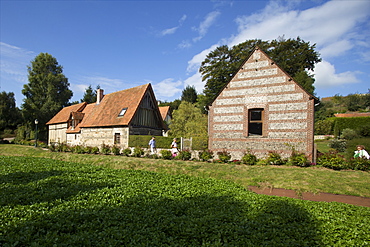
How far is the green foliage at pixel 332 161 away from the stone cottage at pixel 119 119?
1585 cm

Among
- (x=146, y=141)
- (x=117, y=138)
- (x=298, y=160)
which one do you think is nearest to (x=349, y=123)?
(x=298, y=160)

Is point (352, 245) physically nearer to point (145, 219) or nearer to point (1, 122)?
point (145, 219)

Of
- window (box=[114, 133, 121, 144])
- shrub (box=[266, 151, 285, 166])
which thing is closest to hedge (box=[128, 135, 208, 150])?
window (box=[114, 133, 121, 144])

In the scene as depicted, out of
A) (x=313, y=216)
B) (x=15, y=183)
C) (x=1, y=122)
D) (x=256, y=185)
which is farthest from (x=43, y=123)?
(x=313, y=216)

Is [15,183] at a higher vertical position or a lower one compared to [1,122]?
lower

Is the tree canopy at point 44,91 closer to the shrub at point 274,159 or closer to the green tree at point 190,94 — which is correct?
the green tree at point 190,94

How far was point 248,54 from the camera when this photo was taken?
33.2 meters

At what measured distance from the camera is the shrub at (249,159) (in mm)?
12797

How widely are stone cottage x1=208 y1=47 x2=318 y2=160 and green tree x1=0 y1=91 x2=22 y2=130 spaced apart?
131 ft

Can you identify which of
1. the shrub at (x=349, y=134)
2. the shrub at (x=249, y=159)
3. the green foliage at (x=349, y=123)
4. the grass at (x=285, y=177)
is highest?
the green foliage at (x=349, y=123)

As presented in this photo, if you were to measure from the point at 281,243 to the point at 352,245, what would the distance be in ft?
4.40

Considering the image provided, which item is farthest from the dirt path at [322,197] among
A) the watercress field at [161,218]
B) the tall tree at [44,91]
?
the tall tree at [44,91]

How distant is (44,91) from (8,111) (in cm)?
676

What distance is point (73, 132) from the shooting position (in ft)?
91.5
